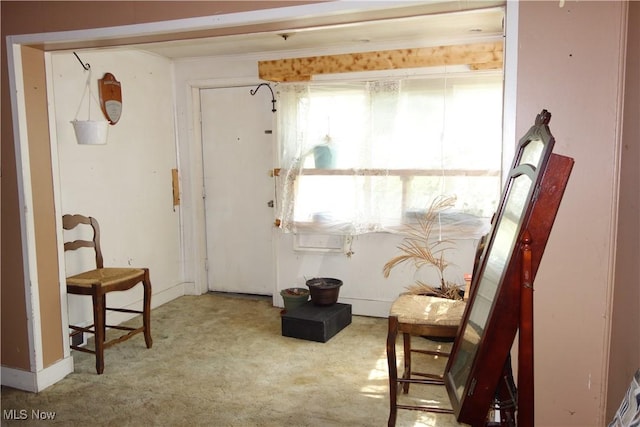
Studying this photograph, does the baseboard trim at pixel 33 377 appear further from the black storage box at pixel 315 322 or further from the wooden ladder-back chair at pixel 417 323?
the wooden ladder-back chair at pixel 417 323

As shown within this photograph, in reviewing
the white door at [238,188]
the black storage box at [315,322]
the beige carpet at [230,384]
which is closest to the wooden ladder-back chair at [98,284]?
the beige carpet at [230,384]

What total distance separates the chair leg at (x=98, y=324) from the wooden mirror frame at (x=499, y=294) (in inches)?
86.6

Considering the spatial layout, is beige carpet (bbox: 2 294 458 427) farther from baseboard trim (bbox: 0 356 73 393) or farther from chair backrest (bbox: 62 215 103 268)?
chair backrest (bbox: 62 215 103 268)

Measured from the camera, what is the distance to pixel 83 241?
3457 mm

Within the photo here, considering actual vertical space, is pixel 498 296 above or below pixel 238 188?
below

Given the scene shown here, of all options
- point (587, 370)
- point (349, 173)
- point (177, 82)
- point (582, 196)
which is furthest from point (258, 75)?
point (587, 370)

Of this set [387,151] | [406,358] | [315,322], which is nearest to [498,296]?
[406,358]

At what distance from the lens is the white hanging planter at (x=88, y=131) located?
10.7ft

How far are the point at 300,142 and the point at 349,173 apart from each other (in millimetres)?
502

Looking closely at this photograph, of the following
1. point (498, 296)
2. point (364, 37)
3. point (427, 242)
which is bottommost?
point (427, 242)

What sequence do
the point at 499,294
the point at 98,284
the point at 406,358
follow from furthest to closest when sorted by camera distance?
the point at 98,284 < the point at 406,358 < the point at 499,294

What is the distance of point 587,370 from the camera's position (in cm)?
185

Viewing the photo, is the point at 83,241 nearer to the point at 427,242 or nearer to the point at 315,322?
the point at 315,322

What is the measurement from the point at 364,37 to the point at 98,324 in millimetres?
2811
